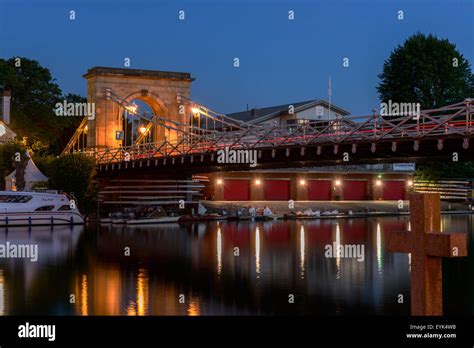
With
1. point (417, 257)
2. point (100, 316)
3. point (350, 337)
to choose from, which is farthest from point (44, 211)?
point (417, 257)

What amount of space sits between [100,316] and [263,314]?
517 centimetres

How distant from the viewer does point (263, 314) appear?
27781 mm

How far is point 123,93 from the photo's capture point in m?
85.1

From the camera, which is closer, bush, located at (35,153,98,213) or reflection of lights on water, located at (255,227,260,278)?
reflection of lights on water, located at (255,227,260,278)

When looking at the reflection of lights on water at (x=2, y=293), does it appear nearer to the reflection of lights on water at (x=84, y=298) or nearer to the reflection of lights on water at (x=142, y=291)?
the reflection of lights on water at (x=84, y=298)

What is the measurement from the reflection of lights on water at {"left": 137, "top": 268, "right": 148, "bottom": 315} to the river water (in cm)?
4

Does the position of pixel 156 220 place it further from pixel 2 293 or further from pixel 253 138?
pixel 2 293

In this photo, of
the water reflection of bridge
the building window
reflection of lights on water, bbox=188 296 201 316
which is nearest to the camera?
reflection of lights on water, bbox=188 296 201 316

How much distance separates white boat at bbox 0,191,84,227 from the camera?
64.7 m

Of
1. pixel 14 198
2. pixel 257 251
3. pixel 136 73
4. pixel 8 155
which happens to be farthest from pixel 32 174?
pixel 257 251

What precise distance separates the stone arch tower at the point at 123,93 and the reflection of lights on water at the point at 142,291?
4585 cm

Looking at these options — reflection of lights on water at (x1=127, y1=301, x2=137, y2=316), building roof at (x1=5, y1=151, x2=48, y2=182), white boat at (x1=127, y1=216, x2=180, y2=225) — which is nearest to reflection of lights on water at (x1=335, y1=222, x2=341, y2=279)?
reflection of lights on water at (x1=127, y1=301, x2=137, y2=316)

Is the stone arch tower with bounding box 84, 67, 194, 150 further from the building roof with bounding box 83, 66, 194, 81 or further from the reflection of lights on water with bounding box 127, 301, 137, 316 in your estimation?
the reflection of lights on water with bounding box 127, 301, 137, 316

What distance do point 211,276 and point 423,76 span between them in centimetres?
5882
